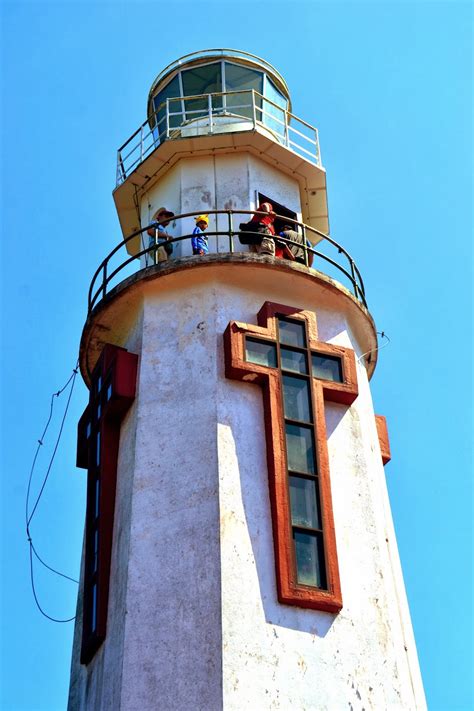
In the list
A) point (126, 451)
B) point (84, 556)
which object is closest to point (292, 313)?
point (126, 451)

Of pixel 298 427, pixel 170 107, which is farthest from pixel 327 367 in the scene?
pixel 170 107

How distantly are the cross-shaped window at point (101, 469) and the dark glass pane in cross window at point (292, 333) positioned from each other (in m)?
2.91

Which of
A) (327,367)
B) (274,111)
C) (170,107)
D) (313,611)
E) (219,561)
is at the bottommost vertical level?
(313,611)

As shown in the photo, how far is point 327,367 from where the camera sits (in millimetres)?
22406

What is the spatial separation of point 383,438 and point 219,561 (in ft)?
22.2

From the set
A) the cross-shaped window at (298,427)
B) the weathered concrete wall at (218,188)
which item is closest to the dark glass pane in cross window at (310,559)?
the cross-shaped window at (298,427)

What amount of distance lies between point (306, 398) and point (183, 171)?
7.40 m

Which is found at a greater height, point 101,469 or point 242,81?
point 242,81

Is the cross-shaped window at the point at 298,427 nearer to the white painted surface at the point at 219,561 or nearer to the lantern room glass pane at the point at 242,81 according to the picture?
the white painted surface at the point at 219,561

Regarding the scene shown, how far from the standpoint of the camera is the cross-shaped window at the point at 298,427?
19.5m

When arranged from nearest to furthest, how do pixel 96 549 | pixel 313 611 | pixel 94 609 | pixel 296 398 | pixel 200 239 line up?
pixel 313 611 < pixel 94 609 < pixel 96 549 < pixel 296 398 < pixel 200 239

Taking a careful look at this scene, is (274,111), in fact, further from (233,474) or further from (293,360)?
(233,474)

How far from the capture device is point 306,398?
21.7 m

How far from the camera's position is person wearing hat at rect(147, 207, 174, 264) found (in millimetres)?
24234
